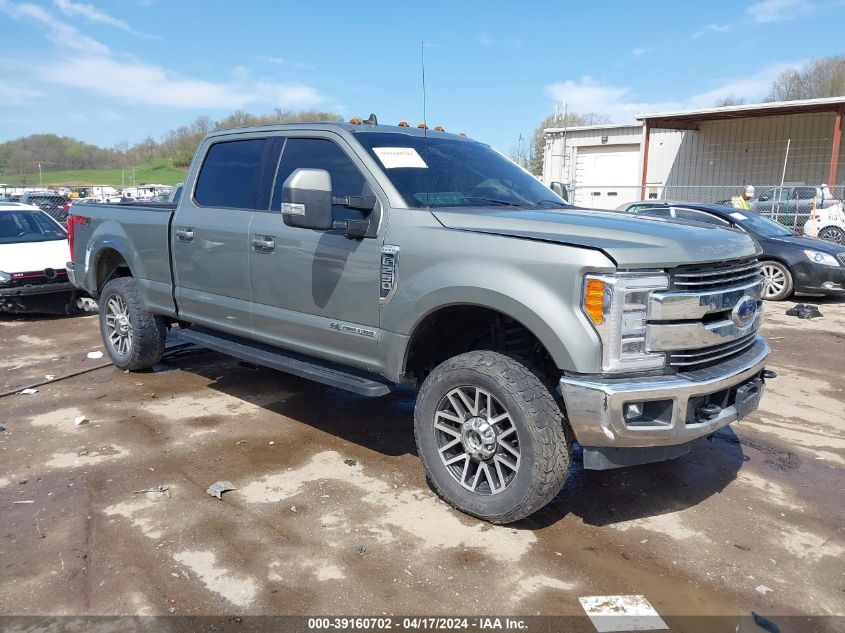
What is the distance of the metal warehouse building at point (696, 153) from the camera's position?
Answer: 2331 cm

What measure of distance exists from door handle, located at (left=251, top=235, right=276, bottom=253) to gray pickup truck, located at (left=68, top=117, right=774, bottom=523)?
0.6 inches

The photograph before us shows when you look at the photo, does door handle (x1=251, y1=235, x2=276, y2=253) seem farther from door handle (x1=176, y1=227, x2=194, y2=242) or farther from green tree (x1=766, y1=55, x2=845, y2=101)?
green tree (x1=766, y1=55, x2=845, y2=101)

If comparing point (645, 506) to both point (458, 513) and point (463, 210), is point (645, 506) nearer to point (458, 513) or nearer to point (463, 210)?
point (458, 513)

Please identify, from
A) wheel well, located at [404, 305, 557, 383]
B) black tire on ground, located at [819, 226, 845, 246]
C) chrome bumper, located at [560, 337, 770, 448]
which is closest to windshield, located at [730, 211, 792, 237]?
black tire on ground, located at [819, 226, 845, 246]

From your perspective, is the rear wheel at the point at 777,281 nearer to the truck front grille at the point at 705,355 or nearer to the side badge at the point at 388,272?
the truck front grille at the point at 705,355

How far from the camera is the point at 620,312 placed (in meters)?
2.94

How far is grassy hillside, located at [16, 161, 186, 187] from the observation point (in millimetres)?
57500

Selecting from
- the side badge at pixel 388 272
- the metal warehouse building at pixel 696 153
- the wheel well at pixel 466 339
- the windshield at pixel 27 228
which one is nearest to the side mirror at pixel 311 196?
the side badge at pixel 388 272

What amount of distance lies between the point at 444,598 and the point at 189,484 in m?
1.88

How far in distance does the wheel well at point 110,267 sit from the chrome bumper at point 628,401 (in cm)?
471

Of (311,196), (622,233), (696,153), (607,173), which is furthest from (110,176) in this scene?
(622,233)

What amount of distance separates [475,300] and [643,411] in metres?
0.96

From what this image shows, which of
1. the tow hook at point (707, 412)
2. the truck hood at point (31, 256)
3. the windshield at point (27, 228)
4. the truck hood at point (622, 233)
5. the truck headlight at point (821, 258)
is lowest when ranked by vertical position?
the truck headlight at point (821, 258)

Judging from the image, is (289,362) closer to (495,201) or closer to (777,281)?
(495,201)
